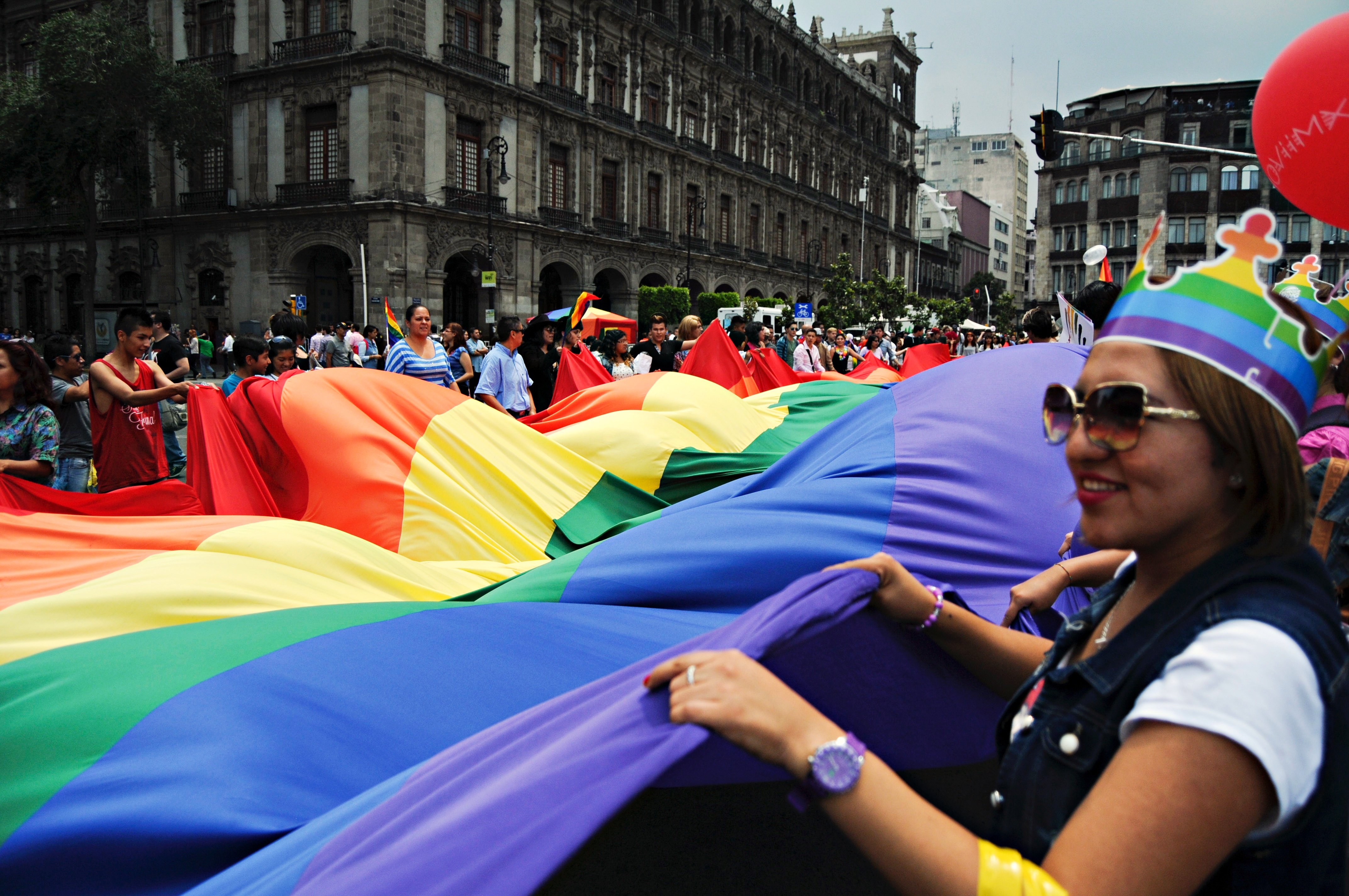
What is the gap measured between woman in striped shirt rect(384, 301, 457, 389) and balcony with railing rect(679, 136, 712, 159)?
33.3 m

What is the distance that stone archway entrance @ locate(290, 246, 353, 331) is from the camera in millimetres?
29188

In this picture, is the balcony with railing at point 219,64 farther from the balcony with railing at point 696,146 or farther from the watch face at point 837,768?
the watch face at point 837,768

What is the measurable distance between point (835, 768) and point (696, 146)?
4080 cm

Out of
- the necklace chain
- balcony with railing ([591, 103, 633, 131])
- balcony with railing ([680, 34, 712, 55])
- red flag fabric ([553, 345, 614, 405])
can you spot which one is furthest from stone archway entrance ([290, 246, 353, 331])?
the necklace chain

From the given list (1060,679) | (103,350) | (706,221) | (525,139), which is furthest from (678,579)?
(706,221)

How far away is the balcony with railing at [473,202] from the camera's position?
92.3ft

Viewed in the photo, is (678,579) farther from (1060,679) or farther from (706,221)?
(706,221)

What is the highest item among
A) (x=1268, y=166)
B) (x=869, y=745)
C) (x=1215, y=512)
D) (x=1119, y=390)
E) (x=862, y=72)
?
(x=862, y=72)

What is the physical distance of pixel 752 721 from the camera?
3.69 feet

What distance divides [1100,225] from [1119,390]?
7198 cm

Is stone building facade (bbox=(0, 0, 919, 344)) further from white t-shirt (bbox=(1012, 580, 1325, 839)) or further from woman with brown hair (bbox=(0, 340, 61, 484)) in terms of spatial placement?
white t-shirt (bbox=(1012, 580, 1325, 839))

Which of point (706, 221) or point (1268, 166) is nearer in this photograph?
point (1268, 166)

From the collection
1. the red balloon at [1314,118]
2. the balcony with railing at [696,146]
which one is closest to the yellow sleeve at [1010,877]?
the red balloon at [1314,118]

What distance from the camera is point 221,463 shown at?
206 inches
